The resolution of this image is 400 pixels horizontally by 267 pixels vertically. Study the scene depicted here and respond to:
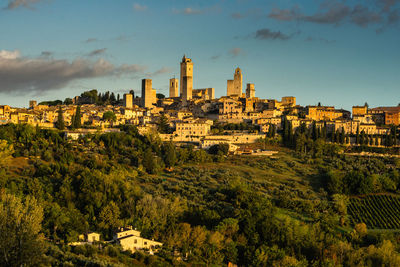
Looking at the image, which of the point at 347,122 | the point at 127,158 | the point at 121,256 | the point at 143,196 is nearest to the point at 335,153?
the point at 347,122

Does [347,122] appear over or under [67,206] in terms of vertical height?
over

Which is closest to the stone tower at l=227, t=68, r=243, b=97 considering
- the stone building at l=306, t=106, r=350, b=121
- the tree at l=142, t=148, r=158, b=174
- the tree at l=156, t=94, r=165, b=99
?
the tree at l=156, t=94, r=165, b=99

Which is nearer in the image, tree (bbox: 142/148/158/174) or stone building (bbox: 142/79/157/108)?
tree (bbox: 142/148/158/174)

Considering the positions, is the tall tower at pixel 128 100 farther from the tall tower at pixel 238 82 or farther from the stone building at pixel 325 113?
the stone building at pixel 325 113

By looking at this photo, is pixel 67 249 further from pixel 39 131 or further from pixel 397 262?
pixel 39 131

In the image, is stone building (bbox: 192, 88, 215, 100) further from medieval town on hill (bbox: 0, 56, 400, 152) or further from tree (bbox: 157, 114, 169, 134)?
tree (bbox: 157, 114, 169, 134)

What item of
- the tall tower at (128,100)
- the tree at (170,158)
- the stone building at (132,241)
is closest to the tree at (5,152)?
the tree at (170,158)

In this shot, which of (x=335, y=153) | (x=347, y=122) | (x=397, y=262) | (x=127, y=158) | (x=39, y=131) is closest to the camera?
(x=397, y=262)
